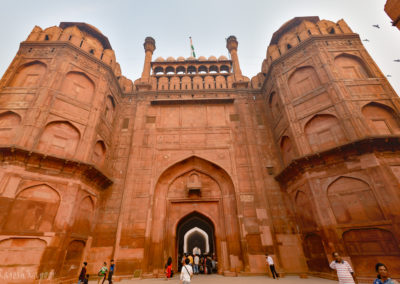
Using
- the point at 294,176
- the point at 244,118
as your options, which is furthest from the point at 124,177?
the point at 294,176

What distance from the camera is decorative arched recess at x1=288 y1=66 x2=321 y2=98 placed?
1196 cm

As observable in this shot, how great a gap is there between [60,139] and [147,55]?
11.6 metres

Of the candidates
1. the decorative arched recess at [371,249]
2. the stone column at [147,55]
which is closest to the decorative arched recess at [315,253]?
the decorative arched recess at [371,249]

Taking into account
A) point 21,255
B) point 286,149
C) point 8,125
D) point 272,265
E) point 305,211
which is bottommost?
point 272,265

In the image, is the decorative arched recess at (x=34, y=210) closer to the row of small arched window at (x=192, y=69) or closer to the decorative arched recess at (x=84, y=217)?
the decorative arched recess at (x=84, y=217)

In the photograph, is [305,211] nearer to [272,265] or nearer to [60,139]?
[272,265]

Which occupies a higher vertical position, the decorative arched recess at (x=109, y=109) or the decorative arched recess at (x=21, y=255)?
the decorative arched recess at (x=109, y=109)

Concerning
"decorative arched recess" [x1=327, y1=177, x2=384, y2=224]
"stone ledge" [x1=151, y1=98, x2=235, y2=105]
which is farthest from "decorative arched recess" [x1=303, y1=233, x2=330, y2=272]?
"stone ledge" [x1=151, y1=98, x2=235, y2=105]

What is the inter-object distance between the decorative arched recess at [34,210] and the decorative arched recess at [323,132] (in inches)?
507

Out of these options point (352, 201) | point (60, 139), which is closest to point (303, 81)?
point (352, 201)

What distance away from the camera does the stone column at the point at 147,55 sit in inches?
663

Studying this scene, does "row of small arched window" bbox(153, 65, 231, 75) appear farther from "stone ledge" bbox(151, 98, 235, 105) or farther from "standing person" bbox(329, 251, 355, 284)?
"standing person" bbox(329, 251, 355, 284)

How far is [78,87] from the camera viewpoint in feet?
40.0

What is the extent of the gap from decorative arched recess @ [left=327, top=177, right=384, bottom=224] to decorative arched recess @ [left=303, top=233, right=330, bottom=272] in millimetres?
1613
